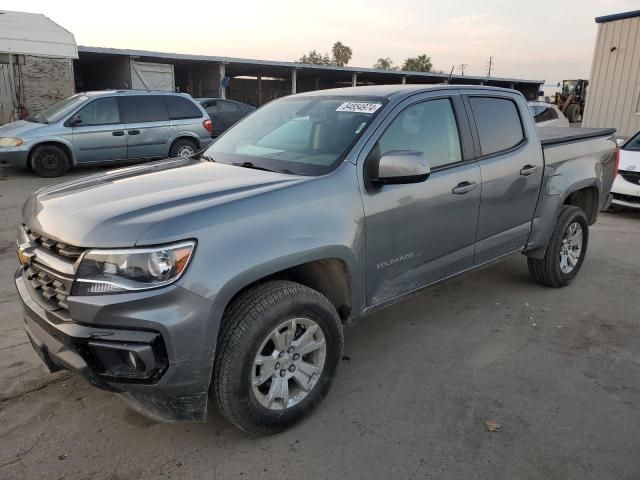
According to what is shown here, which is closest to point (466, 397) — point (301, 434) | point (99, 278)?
point (301, 434)

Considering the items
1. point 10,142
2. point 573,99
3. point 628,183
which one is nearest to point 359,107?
point 628,183

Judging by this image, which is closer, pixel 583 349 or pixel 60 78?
pixel 583 349

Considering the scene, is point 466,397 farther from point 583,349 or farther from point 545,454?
point 583,349

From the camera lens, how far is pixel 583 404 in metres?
3.01

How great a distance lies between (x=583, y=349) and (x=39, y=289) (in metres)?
3.56

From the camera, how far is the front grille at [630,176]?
7.89 metres

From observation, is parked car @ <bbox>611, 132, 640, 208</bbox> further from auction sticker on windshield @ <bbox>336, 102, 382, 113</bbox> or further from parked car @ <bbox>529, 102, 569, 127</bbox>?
auction sticker on windshield @ <bbox>336, 102, 382, 113</bbox>

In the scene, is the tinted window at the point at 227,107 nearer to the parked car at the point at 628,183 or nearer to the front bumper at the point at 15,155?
the front bumper at the point at 15,155

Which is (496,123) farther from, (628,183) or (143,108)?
(143,108)

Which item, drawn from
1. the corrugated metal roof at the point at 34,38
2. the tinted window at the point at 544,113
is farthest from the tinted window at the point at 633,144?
the corrugated metal roof at the point at 34,38

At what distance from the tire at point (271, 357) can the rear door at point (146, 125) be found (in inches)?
364

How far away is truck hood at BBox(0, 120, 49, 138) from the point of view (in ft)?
32.4

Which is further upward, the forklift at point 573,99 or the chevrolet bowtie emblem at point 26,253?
the forklift at point 573,99

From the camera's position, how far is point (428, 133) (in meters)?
3.44
